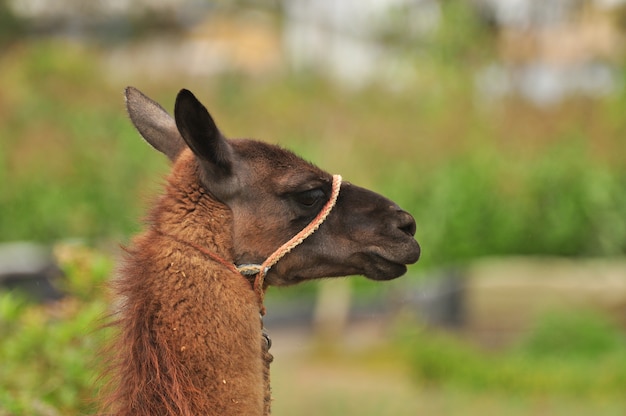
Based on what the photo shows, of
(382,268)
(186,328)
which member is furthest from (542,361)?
(186,328)

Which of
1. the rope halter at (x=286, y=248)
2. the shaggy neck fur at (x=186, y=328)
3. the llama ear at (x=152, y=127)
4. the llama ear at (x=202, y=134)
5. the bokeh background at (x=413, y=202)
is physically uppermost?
the bokeh background at (x=413, y=202)

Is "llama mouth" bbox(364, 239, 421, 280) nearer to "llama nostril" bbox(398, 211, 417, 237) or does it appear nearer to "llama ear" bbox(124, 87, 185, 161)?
"llama nostril" bbox(398, 211, 417, 237)

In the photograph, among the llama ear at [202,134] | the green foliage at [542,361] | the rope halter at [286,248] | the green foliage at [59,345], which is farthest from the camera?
the green foliage at [542,361]

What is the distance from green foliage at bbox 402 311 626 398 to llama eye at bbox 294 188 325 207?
16.4ft

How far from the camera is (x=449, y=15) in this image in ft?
59.7

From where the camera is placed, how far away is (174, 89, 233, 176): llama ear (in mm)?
3074

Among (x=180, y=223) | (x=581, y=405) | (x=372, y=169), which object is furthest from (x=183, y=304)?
(x=372, y=169)

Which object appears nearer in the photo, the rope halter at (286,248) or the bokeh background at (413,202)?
the rope halter at (286,248)

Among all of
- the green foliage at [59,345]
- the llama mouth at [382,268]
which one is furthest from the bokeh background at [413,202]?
the llama mouth at [382,268]

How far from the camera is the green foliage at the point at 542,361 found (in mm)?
7992

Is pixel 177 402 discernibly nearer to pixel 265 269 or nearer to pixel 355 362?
pixel 265 269

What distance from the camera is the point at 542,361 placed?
866cm

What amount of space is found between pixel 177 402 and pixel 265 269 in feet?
1.84

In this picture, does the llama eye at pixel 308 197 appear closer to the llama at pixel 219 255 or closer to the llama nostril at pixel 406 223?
the llama at pixel 219 255
